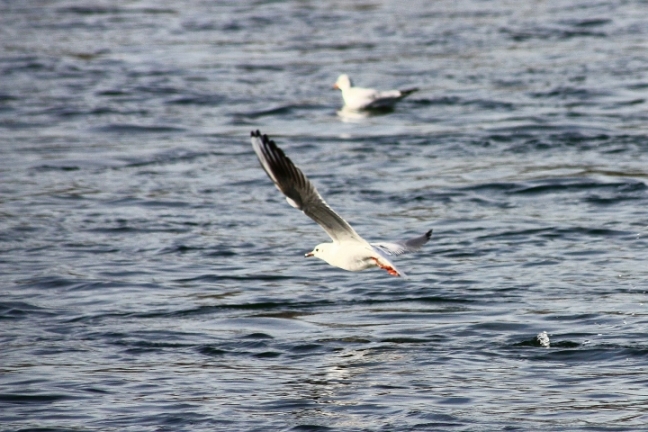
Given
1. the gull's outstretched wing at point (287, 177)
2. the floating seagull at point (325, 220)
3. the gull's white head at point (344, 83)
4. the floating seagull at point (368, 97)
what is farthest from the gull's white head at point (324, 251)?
the gull's white head at point (344, 83)

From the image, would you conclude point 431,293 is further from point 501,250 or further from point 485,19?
point 485,19

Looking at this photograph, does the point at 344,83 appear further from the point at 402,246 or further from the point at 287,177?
the point at 287,177

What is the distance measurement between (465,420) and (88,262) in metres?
5.12

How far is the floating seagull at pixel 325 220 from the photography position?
8.01 metres

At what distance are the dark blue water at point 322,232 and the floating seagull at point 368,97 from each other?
236mm

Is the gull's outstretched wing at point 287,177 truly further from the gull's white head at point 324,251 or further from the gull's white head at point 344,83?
the gull's white head at point 344,83

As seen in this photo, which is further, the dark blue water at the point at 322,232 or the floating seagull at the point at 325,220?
the floating seagull at the point at 325,220

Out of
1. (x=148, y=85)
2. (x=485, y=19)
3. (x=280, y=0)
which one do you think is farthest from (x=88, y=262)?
(x=280, y=0)

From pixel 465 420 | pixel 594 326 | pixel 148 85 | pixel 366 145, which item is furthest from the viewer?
pixel 148 85

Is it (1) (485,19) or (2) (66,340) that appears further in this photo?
(1) (485,19)

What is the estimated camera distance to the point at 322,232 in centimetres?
1248

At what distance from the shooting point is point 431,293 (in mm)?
10102

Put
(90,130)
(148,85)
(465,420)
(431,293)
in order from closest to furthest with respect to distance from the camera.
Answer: (465,420) → (431,293) → (90,130) → (148,85)

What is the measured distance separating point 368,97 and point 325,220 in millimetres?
9198
